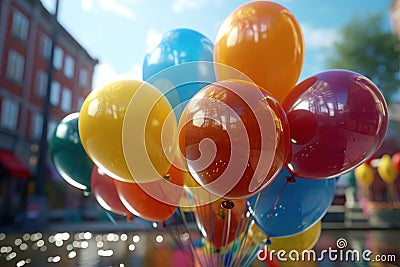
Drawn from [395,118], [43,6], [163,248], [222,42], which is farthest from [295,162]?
[395,118]

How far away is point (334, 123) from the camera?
154cm

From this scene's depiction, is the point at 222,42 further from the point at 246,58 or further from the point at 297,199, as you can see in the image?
the point at 297,199

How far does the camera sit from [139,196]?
1.95 m

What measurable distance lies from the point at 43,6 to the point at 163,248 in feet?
37.8

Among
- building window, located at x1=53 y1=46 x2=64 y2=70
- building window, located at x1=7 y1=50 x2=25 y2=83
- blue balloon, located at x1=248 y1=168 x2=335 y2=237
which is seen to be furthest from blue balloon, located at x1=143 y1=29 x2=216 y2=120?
building window, located at x1=53 y1=46 x2=64 y2=70

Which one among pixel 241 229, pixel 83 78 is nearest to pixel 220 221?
pixel 241 229

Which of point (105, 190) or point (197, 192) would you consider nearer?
point (197, 192)

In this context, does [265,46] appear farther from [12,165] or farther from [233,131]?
[12,165]

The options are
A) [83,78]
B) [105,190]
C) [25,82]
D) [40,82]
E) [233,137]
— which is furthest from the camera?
[83,78]

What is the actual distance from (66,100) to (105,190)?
13962 mm

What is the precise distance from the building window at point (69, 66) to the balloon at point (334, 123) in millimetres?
15097

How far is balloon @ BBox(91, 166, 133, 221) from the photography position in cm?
219

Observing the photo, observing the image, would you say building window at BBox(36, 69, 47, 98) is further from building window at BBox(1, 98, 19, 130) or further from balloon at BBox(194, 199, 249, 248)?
balloon at BBox(194, 199, 249, 248)

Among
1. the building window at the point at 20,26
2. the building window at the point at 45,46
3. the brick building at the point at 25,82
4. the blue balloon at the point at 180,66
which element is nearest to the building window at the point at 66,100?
the brick building at the point at 25,82
